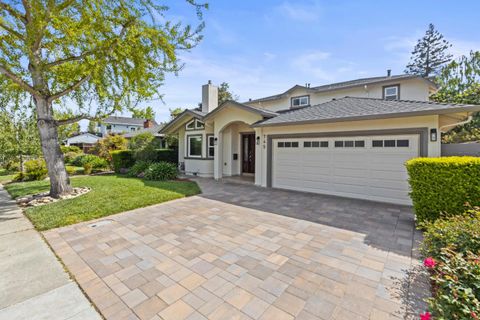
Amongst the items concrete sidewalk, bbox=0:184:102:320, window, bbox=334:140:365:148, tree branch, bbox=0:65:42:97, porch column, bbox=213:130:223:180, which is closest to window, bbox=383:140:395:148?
window, bbox=334:140:365:148

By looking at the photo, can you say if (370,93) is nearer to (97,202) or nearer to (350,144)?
(350,144)

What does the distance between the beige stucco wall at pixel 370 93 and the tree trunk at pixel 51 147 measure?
15.8 m

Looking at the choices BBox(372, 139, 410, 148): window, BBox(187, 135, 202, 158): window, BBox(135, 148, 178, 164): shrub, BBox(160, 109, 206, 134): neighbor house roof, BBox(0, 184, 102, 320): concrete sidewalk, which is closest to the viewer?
BBox(0, 184, 102, 320): concrete sidewalk

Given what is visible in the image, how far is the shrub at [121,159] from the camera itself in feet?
50.5

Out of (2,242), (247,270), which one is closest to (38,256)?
(2,242)

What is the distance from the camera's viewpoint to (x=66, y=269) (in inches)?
134

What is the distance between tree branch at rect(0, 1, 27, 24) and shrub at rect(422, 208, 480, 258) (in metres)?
11.9

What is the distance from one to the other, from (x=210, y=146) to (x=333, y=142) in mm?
7445

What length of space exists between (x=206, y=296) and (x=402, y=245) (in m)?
3.83

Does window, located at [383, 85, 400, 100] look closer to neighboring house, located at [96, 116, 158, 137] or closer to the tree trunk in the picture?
the tree trunk

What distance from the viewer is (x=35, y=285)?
3012 millimetres

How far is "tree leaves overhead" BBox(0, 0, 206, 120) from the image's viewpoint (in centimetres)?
674

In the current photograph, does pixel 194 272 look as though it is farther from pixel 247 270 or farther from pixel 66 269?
pixel 66 269

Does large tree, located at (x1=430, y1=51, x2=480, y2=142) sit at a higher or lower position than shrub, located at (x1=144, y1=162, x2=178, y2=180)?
higher
